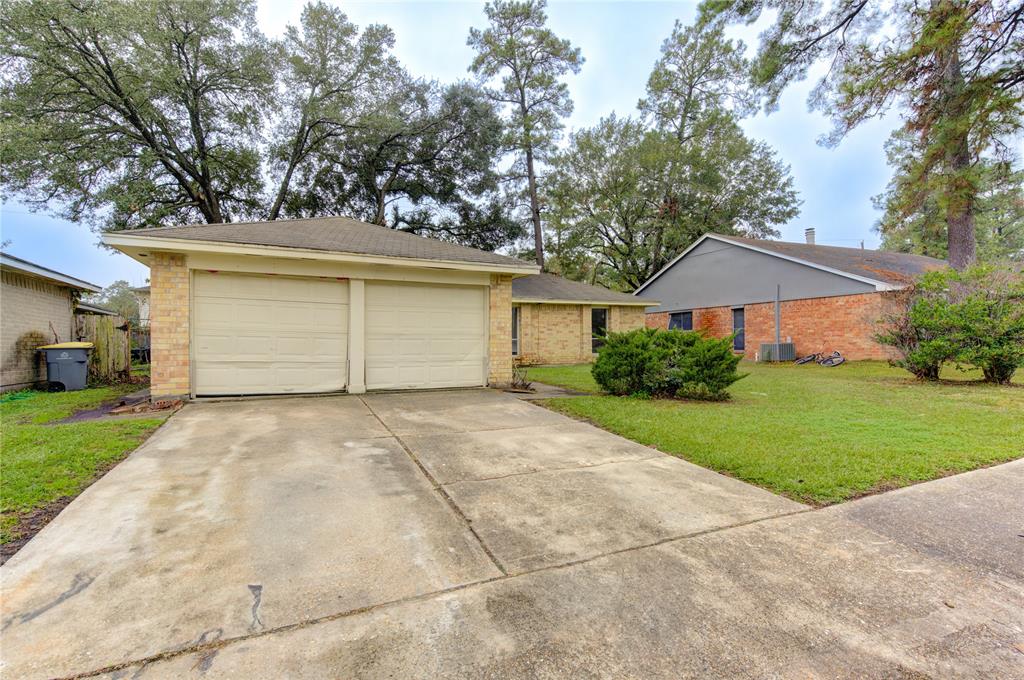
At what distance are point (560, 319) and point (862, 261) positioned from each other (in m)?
12.7

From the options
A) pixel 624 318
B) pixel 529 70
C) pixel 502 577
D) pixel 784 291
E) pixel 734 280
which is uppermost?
pixel 529 70

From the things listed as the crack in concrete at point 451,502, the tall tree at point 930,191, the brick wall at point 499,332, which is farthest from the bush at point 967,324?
the crack in concrete at point 451,502

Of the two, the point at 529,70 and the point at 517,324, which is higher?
the point at 529,70

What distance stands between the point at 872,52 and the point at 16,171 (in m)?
24.8

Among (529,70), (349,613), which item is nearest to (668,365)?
(349,613)

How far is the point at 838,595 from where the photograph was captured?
2.08 meters

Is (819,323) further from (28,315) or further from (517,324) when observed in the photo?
(28,315)

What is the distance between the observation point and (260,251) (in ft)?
23.3

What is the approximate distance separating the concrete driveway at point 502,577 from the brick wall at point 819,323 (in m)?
11.6

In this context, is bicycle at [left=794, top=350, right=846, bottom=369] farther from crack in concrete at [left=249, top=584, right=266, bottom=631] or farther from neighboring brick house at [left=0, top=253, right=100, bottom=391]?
neighboring brick house at [left=0, top=253, right=100, bottom=391]

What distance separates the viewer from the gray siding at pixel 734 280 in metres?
15.7

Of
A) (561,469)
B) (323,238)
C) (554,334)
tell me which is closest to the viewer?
(561,469)

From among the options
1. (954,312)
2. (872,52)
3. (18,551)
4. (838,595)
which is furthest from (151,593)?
(872,52)

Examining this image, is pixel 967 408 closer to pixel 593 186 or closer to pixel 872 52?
pixel 872 52
